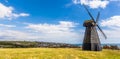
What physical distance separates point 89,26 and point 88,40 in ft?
12.4

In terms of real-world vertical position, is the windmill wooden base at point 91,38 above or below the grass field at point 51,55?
above

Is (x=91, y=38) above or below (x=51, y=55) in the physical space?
above

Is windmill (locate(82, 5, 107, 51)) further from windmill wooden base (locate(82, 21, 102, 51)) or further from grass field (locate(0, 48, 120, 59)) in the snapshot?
grass field (locate(0, 48, 120, 59))

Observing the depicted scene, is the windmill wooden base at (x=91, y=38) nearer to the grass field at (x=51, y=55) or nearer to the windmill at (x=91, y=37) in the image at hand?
the windmill at (x=91, y=37)

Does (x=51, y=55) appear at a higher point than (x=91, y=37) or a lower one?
lower

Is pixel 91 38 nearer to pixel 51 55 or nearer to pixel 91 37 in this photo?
pixel 91 37

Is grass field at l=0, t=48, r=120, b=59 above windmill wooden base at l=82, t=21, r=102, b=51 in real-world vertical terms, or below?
below

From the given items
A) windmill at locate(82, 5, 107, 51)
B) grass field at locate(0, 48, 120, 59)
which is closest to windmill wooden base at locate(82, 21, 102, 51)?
windmill at locate(82, 5, 107, 51)

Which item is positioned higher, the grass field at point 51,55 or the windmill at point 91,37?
the windmill at point 91,37

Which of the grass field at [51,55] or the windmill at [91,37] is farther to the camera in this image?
the windmill at [91,37]

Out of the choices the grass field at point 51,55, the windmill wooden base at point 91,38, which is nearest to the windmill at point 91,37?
the windmill wooden base at point 91,38

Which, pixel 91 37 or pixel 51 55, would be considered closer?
pixel 51 55

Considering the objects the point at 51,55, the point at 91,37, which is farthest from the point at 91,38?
the point at 51,55

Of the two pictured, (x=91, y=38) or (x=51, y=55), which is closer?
(x=51, y=55)
